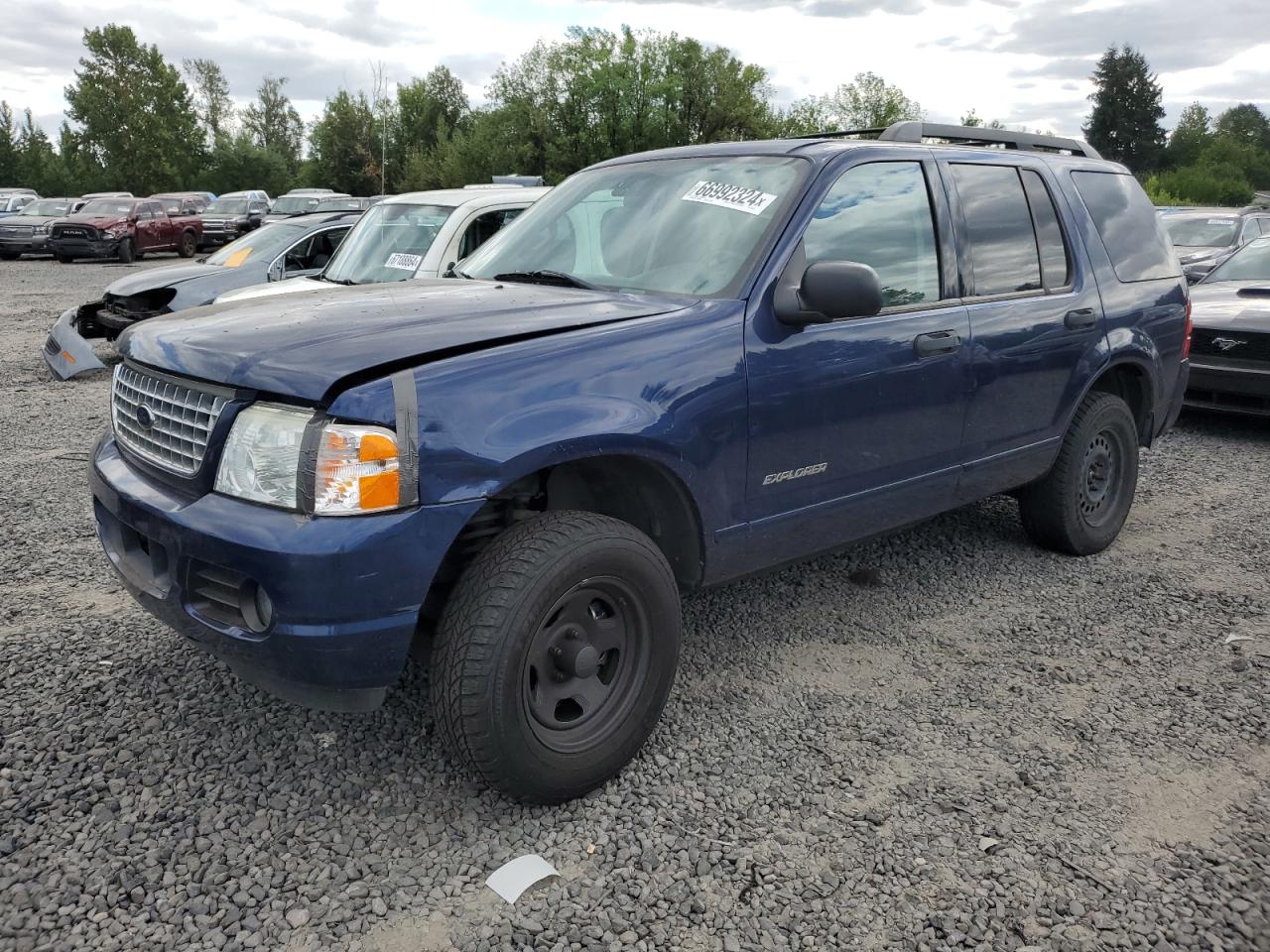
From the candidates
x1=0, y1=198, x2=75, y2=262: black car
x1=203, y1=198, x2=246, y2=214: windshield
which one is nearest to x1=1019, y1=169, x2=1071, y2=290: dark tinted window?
x1=0, y1=198, x2=75, y2=262: black car

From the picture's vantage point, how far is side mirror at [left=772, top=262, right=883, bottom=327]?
122 inches

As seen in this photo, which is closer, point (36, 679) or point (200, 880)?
point (200, 880)

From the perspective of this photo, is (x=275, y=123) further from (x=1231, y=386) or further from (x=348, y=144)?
(x=1231, y=386)

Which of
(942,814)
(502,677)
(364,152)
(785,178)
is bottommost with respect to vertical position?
(942,814)

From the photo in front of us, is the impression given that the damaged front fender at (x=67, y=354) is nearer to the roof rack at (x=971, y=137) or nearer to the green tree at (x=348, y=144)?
the roof rack at (x=971, y=137)

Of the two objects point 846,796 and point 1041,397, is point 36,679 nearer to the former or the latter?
point 846,796

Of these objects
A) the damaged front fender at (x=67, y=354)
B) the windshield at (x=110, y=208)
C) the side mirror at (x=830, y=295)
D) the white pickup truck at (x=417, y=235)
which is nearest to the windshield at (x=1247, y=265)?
the white pickup truck at (x=417, y=235)

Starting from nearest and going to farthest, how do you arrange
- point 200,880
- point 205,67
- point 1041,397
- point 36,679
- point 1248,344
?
point 200,880 → point 36,679 → point 1041,397 → point 1248,344 → point 205,67

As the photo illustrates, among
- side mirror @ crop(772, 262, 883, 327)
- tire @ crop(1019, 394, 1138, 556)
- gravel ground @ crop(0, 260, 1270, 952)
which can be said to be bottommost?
gravel ground @ crop(0, 260, 1270, 952)

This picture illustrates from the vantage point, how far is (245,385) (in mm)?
2604

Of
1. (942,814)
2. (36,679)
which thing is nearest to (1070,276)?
(942,814)

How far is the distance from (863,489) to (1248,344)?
5.46 m

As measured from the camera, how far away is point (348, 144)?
6359cm

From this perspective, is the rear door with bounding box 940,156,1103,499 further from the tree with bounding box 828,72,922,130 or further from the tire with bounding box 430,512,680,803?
the tree with bounding box 828,72,922,130
